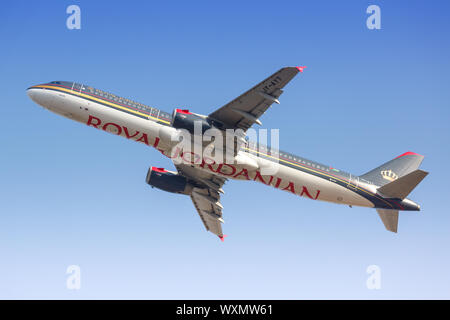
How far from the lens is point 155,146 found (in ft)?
168

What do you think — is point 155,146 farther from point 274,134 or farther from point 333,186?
point 333,186

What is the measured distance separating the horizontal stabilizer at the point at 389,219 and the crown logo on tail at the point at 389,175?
14.0 feet

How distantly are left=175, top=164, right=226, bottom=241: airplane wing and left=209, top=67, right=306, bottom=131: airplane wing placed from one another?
11.5 m

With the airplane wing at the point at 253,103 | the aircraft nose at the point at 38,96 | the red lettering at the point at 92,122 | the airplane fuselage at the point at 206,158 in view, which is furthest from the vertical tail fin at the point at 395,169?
Answer: the aircraft nose at the point at 38,96

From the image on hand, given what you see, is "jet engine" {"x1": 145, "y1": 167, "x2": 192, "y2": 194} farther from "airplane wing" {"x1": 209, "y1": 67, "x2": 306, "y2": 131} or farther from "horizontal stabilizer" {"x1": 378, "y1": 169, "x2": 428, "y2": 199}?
"horizontal stabilizer" {"x1": 378, "y1": 169, "x2": 428, "y2": 199}

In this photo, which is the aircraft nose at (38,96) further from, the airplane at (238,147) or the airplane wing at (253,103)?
the airplane wing at (253,103)

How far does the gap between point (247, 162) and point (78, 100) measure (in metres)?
18.0

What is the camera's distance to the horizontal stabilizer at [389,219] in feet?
180

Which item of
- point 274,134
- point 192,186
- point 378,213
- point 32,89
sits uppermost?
point 32,89

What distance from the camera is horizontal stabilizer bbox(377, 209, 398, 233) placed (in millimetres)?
54844

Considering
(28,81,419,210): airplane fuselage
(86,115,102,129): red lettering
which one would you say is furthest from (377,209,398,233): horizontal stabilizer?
(86,115,102,129): red lettering

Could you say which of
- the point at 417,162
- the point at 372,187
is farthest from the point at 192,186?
the point at 417,162

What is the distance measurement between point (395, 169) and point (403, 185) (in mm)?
5716

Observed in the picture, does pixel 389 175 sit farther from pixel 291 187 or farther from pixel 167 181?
pixel 167 181
